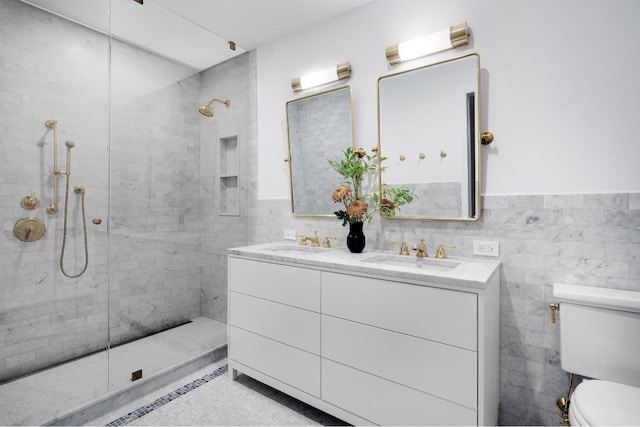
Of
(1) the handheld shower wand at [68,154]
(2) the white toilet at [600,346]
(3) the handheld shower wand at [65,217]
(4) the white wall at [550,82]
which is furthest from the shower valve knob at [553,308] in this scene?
(1) the handheld shower wand at [68,154]

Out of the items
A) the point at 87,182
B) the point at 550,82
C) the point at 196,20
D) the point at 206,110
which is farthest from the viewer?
the point at 206,110

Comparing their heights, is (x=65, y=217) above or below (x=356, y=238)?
above

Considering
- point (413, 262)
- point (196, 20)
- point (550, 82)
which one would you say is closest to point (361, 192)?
point (413, 262)

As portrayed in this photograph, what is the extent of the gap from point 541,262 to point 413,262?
0.63 m

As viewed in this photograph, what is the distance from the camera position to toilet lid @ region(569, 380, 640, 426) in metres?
1.05

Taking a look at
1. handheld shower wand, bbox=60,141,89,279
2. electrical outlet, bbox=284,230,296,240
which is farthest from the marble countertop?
handheld shower wand, bbox=60,141,89,279

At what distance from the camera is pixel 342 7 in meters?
2.20

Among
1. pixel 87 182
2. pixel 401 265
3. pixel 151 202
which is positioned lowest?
pixel 401 265

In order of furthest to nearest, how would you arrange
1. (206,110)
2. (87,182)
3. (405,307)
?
(206,110), (87,182), (405,307)

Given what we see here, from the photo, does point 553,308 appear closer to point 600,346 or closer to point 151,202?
point 600,346

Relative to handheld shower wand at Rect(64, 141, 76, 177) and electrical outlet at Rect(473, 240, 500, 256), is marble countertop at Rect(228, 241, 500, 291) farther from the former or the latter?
handheld shower wand at Rect(64, 141, 76, 177)

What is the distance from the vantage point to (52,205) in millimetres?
2117

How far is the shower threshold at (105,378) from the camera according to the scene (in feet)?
5.61

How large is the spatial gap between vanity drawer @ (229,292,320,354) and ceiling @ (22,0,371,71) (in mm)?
1864
